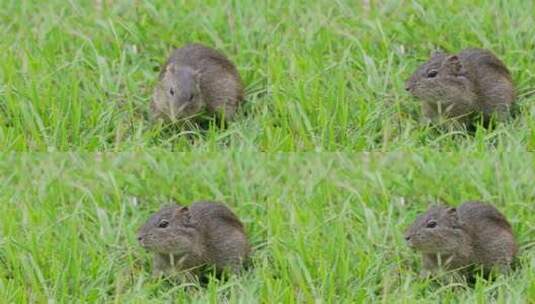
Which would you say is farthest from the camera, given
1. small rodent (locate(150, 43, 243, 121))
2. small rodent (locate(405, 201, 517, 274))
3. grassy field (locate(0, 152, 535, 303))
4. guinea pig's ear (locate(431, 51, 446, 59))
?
guinea pig's ear (locate(431, 51, 446, 59))

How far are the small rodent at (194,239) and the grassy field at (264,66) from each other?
0.43 meters

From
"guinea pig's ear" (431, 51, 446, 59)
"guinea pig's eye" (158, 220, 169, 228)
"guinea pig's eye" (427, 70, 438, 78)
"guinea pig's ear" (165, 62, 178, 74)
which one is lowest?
"guinea pig's eye" (158, 220, 169, 228)

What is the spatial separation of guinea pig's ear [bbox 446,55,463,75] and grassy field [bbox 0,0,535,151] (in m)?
0.34

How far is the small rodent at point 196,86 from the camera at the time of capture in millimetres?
7484

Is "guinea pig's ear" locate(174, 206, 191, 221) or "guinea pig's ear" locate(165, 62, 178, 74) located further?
"guinea pig's ear" locate(165, 62, 178, 74)

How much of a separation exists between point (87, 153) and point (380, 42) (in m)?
1.91

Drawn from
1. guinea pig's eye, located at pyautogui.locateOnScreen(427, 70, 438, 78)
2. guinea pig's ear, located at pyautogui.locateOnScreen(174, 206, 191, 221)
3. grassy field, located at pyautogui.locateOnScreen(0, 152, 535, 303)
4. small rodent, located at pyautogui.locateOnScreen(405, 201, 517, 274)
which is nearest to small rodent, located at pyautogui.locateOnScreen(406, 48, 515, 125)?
guinea pig's eye, located at pyautogui.locateOnScreen(427, 70, 438, 78)

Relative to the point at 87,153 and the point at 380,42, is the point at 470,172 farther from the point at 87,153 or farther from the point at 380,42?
the point at 87,153

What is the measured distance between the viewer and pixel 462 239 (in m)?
7.12

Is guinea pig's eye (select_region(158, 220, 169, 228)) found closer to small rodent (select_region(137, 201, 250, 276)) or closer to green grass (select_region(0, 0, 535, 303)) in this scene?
small rodent (select_region(137, 201, 250, 276))

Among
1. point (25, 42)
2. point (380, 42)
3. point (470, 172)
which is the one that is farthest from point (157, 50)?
point (470, 172)

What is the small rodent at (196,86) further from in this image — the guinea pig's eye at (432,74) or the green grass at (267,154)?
the guinea pig's eye at (432,74)

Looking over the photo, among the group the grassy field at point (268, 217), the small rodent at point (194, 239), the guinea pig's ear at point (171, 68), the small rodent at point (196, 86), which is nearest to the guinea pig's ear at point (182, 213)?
the small rodent at point (194, 239)

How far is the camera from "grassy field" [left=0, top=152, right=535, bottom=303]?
693 cm
